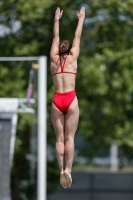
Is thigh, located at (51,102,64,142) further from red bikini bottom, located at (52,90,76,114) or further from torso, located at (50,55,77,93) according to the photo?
torso, located at (50,55,77,93)

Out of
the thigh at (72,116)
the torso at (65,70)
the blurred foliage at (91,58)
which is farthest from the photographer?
the blurred foliage at (91,58)

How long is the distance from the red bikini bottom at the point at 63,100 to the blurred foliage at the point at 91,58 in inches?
551

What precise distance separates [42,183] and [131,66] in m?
6.17

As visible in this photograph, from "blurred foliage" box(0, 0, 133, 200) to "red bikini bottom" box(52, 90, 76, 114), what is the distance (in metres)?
14.0

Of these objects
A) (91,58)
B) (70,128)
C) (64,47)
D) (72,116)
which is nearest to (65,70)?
(64,47)

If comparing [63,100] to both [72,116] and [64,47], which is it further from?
[64,47]

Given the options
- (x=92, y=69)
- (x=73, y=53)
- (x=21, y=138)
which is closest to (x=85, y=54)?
(x=92, y=69)

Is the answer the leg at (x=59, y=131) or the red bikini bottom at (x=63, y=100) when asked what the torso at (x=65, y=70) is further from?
the leg at (x=59, y=131)

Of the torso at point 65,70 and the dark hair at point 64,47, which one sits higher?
the dark hair at point 64,47

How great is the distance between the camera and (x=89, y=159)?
28609mm

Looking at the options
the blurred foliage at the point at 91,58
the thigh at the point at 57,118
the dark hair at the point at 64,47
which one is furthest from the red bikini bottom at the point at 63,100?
Result: the blurred foliage at the point at 91,58

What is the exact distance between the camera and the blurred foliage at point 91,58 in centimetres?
2608

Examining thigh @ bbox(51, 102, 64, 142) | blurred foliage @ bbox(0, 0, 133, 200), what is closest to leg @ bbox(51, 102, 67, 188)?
thigh @ bbox(51, 102, 64, 142)

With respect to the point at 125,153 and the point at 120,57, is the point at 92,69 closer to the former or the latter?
the point at 120,57
